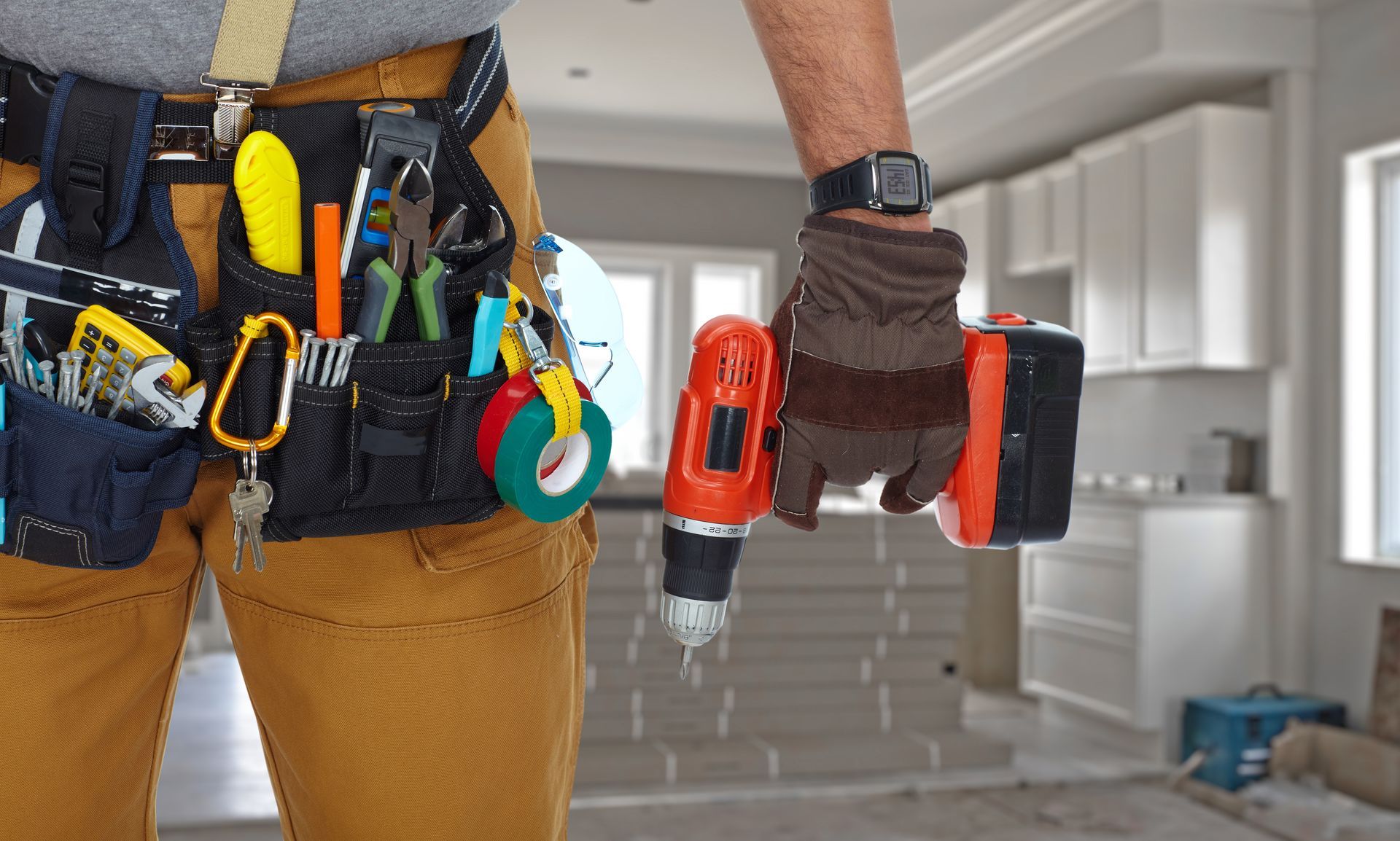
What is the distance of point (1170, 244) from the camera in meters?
4.43

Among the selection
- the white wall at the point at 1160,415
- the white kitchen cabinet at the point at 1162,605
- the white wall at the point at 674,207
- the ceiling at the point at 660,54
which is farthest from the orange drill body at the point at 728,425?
the white wall at the point at 674,207

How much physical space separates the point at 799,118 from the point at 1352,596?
4.02 metres

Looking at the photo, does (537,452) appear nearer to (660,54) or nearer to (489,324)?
(489,324)

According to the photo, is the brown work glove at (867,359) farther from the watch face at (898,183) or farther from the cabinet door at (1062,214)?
the cabinet door at (1062,214)

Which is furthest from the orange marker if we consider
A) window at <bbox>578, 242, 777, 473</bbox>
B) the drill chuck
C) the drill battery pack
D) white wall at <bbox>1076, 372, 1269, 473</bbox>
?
window at <bbox>578, 242, 777, 473</bbox>

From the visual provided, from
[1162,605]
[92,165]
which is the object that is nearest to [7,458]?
[92,165]

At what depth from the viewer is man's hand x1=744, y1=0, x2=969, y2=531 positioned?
2.18 feet

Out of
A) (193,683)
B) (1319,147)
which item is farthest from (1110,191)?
(193,683)

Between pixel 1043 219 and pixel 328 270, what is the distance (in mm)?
5099

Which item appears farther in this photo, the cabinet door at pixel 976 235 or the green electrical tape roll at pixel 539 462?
the cabinet door at pixel 976 235

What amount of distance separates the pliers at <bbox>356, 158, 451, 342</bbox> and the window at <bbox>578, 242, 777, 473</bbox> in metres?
6.23

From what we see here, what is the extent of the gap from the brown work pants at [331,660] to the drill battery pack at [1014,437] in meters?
0.26

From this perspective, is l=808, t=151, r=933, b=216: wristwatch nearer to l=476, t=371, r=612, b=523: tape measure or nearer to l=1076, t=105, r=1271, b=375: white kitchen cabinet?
l=476, t=371, r=612, b=523: tape measure

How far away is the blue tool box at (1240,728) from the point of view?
3590 millimetres
